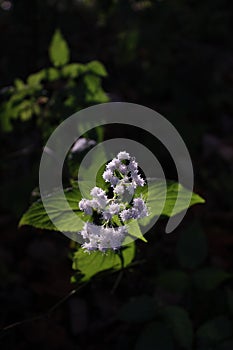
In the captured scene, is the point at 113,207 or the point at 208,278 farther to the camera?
the point at 208,278

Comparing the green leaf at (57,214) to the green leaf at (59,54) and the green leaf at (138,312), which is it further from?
the green leaf at (59,54)

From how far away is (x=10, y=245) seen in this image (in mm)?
2805

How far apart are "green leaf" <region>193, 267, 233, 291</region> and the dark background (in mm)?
12

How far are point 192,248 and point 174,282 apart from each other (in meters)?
0.20

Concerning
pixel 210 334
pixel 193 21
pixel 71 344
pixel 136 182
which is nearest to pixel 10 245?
pixel 71 344

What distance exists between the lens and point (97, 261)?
1.61 meters

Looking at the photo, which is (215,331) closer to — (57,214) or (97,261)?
(97,261)

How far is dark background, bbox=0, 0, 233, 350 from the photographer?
231 centimetres

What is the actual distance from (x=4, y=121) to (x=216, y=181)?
5.48 ft

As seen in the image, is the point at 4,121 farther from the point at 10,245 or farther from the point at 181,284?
the point at 181,284

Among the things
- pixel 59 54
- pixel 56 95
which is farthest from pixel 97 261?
pixel 59 54

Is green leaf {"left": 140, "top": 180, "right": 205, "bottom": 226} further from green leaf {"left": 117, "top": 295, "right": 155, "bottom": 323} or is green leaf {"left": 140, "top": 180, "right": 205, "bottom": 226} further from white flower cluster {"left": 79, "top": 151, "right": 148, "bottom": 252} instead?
green leaf {"left": 117, "top": 295, "right": 155, "bottom": 323}

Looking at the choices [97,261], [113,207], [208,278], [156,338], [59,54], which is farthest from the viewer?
[59,54]

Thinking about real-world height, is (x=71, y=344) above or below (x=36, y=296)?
below
